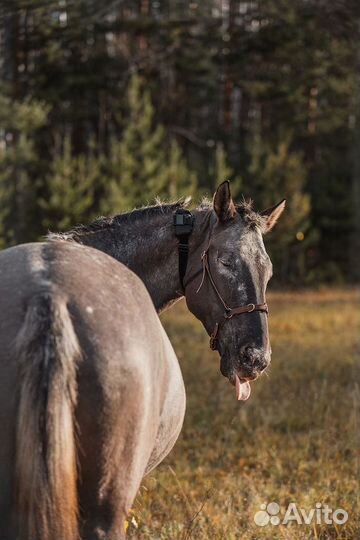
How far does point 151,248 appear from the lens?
3.62 metres

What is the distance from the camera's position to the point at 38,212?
62.2ft

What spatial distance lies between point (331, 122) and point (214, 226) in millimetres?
26139

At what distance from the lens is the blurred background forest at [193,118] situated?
18016 millimetres

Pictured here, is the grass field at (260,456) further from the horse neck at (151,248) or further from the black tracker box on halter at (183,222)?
the black tracker box on halter at (183,222)

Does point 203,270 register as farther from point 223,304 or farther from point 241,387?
point 241,387

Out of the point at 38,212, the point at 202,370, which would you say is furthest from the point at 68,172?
the point at 202,370

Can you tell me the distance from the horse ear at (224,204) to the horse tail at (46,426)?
130 cm

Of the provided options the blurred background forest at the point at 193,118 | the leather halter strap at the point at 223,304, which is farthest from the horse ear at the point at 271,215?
the blurred background forest at the point at 193,118

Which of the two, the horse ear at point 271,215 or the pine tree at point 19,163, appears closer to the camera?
the horse ear at point 271,215

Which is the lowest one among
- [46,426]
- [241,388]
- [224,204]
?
[241,388]

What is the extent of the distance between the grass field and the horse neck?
1.19 metres

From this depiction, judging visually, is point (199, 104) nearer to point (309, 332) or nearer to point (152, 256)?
point (309, 332)

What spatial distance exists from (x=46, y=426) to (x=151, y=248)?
1.64 meters

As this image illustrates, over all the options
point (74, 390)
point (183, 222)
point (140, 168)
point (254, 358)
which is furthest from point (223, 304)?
point (140, 168)
